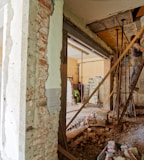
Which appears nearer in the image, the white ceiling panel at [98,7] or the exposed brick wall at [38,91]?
the exposed brick wall at [38,91]

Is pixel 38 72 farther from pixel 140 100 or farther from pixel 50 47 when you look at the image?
pixel 140 100

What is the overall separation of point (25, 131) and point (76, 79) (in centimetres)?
847

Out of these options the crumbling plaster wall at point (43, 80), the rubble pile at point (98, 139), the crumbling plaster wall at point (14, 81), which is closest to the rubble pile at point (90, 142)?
the rubble pile at point (98, 139)

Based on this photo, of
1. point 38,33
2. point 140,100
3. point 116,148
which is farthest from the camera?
point 140,100

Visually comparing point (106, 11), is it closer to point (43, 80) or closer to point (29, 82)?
point (43, 80)

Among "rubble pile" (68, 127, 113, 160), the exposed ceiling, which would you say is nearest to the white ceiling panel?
the exposed ceiling

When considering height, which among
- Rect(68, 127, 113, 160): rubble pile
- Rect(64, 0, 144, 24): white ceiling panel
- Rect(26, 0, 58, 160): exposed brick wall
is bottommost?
Rect(68, 127, 113, 160): rubble pile

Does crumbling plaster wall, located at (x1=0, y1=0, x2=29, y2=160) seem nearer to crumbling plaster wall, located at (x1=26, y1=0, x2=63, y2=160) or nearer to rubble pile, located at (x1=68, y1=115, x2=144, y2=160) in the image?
crumbling plaster wall, located at (x1=26, y1=0, x2=63, y2=160)

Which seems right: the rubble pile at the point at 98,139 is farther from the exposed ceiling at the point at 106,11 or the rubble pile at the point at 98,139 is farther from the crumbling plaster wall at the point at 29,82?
the exposed ceiling at the point at 106,11

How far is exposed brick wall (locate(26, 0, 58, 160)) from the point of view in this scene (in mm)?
A: 1519

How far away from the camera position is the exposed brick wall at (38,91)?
152 centimetres

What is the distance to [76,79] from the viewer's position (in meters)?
9.89

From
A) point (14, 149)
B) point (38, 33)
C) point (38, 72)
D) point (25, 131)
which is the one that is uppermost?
point (38, 33)

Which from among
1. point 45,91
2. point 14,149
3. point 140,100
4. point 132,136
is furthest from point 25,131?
point 140,100
